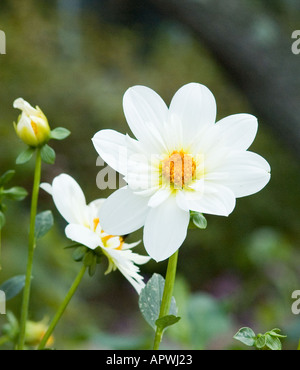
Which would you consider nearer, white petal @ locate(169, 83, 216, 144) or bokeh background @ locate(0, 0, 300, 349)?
white petal @ locate(169, 83, 216, 144)

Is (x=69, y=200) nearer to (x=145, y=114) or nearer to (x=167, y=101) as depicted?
(x=145, y=114)

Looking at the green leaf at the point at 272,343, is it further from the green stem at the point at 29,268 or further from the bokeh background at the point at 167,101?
the bokeh background at the point at 167,101

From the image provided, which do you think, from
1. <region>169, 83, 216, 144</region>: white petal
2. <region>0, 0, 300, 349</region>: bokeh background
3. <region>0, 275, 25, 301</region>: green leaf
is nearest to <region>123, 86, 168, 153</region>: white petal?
<region>169, 83, 216, 144</region>: white petal

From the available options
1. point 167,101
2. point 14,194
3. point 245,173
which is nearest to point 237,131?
point 245,173

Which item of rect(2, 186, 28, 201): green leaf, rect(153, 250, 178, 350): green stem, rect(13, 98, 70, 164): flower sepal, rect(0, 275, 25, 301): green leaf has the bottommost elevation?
rect(153, 250, 178, 350): green stem

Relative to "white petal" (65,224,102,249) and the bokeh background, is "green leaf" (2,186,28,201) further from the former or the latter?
the bokeh background

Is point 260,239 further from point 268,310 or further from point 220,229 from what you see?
point 220,229
